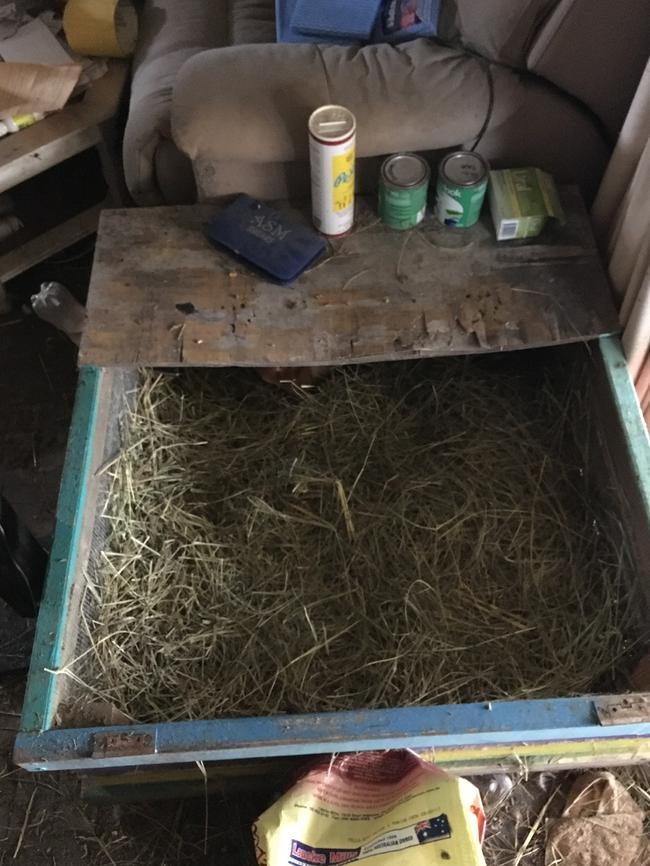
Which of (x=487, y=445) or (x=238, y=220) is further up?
(x=238, y=220)

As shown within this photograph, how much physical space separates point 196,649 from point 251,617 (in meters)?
0.10

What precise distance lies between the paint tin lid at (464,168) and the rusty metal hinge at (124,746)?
1.02 meters

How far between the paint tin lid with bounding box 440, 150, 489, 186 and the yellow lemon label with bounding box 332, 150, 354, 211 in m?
0.17

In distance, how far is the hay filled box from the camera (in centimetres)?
128

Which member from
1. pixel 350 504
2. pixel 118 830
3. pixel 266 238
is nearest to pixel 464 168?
pixel 266 238

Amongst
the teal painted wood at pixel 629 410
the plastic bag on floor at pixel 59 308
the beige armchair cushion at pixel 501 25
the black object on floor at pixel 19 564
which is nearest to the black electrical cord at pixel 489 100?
the beige armchair cushion at pixel 501 25

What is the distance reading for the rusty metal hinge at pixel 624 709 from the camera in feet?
3.55

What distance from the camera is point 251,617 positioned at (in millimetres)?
1366

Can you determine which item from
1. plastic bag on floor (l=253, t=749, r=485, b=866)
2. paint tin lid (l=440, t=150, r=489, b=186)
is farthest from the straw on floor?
paint tin lid (l=440, t=150, r=489, b=186)

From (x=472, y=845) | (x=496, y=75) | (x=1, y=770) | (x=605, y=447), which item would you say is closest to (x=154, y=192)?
(x=496, y=75)

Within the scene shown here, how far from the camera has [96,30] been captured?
5.99ft

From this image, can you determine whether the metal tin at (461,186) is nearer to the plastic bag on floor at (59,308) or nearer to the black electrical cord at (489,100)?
the black electrical cord at (489,100)

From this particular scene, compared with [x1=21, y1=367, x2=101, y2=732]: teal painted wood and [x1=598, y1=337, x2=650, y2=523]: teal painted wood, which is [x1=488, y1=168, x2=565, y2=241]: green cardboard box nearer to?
[x1=598, y1=337, x2=650, y2=523]: teal painted wood

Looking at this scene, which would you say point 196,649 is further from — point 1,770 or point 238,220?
point 238,220
